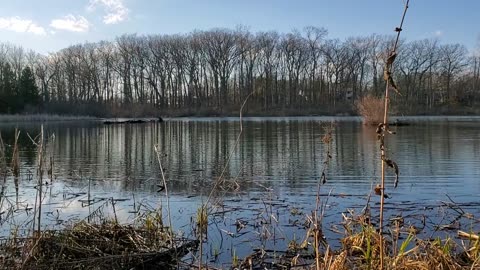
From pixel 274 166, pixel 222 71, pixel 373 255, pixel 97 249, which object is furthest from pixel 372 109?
pixel 222 71

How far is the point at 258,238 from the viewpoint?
7.21 metres

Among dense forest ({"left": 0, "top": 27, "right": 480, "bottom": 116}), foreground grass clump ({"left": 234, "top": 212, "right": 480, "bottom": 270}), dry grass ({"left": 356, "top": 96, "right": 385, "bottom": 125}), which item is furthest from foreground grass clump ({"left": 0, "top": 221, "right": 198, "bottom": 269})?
dense forest ({"left": 0, "top": 27, "right": 480, "bottom": 116})

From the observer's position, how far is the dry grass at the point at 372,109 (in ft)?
128

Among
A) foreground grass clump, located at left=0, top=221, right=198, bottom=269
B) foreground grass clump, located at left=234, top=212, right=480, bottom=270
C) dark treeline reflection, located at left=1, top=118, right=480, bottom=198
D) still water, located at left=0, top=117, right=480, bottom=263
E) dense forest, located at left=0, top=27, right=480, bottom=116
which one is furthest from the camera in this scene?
dense forest, located at left=0, top=27, right=480, bottom=116

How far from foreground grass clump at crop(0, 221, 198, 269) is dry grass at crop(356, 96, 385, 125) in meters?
34.7

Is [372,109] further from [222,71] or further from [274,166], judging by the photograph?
[222,71]

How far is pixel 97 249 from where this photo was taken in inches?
221

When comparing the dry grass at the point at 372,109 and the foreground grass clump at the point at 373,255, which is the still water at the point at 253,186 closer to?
the foreground grass clump at the point at 373,255

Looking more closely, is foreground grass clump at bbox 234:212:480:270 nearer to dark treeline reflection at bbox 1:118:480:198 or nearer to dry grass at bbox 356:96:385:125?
dark treeline reflection at bbox 1:118:480:198

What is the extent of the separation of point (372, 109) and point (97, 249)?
120 feet

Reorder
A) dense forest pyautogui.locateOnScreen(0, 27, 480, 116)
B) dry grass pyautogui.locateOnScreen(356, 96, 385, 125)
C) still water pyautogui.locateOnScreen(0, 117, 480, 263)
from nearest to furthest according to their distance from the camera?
still water pyautogui.locateOnScreen(0, 117, 480, 263) < dry grass pyautogui.locateOnScreen(356, 96, 385, 125) < dense forest pyautogui.locateOnScreen(0, 27, 480, 116)

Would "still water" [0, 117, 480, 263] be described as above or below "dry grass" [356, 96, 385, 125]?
below

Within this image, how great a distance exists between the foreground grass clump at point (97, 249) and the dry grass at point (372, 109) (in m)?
34.7

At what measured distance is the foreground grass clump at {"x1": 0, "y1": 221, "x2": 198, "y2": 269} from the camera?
17.3ft
